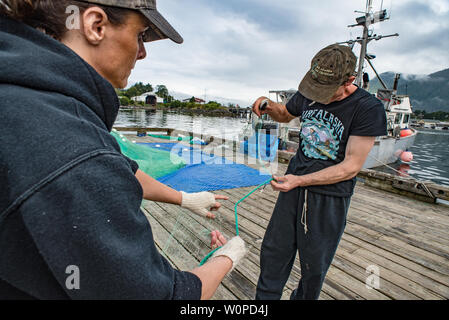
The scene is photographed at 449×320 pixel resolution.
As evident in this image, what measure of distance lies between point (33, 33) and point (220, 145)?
8749mm

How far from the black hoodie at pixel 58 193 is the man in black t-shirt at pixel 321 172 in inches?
57.9

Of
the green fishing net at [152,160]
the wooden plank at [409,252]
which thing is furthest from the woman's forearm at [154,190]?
the green fishing net at [152,160]

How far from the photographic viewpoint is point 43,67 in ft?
1.85

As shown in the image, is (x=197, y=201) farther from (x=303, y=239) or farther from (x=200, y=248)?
(x=200, y=248)

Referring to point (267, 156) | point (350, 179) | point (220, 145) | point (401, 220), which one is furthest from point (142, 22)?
point (220, 145)

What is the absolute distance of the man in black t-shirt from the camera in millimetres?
1688

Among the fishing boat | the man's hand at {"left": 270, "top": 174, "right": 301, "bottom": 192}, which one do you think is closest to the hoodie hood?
the man's hand at {"left": 270, "top": 174, "right": 301, "bottom": 192}

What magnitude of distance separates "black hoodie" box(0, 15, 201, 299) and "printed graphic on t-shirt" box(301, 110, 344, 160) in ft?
5.34

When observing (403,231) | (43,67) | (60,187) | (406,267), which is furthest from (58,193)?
(403,231)

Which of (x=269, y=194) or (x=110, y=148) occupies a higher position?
(x=110, y=148)

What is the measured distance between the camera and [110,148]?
590 mm

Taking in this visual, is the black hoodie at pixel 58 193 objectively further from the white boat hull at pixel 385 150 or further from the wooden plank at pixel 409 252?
the white boat hull at pixel 385 150

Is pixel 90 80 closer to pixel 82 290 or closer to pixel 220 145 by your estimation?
pixel 82 290

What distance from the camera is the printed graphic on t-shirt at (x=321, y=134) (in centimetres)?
181
